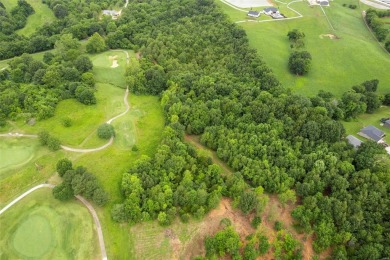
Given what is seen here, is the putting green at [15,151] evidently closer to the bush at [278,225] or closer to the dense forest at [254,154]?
the dense forest at [254,154]

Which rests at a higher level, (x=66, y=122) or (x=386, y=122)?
(x=386, y=122)

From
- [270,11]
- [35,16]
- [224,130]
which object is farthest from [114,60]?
[270,11]

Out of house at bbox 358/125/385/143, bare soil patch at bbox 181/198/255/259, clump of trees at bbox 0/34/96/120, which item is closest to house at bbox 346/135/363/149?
house at bbox 358/125/385/143

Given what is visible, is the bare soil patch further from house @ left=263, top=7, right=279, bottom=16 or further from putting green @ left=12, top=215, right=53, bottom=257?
house @ left=263, top=7, right=279, bottom=16

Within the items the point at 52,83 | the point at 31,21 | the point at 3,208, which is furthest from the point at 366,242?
the point at 31,21

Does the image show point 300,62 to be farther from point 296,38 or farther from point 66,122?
point 66,122

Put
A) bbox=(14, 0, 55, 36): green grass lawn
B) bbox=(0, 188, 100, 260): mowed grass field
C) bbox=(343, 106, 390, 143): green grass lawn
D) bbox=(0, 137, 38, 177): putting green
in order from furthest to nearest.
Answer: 1. bbox=(14, 0, 55, 36): green grass lawn
2. bbox=(343, 106, 390, 143): green grass lawn
3. bbox=(0, 137, 38, 177): putting green
4. bbox=(0, 188, 100, 260): mowed grass field

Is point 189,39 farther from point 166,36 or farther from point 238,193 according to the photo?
point 238,193
